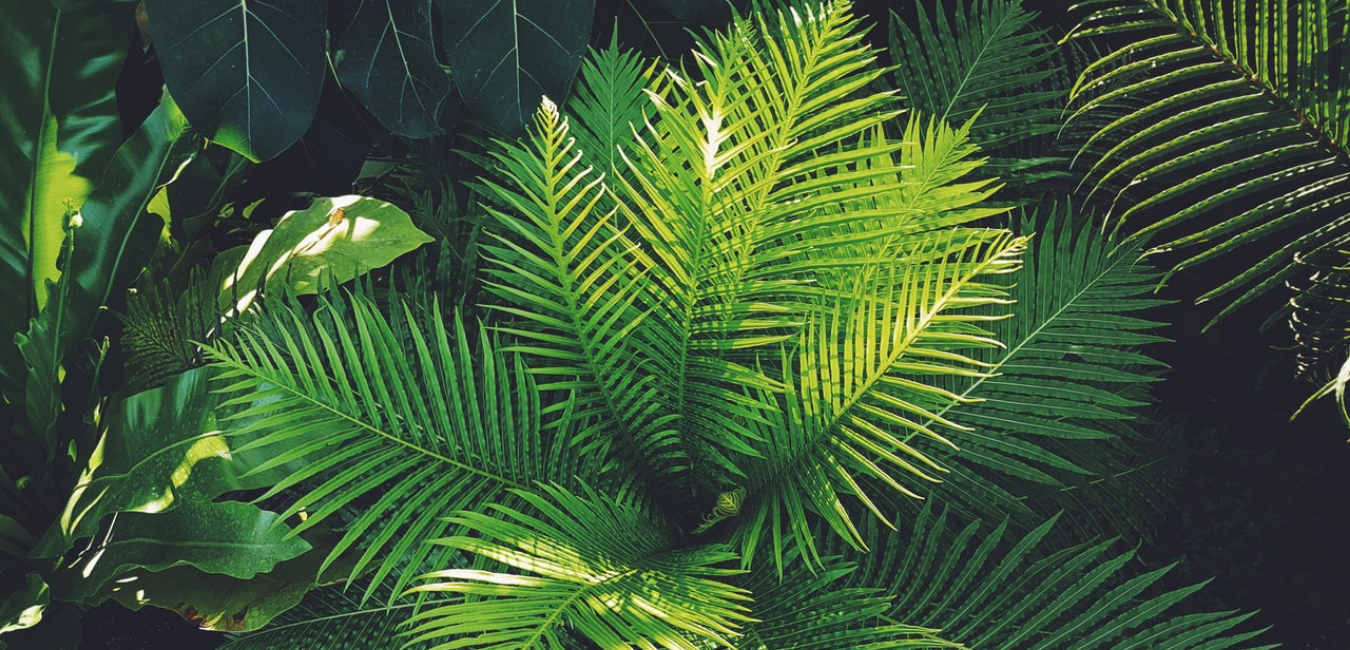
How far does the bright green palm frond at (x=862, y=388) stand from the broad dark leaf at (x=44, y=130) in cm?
79

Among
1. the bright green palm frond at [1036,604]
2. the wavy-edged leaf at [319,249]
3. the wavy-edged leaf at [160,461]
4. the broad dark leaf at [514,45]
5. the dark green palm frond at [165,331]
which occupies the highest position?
the broad dark leaf at [514,45]

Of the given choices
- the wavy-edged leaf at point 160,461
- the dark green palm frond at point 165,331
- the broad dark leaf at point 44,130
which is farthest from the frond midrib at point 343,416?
the broad dark leaf at point 44,130

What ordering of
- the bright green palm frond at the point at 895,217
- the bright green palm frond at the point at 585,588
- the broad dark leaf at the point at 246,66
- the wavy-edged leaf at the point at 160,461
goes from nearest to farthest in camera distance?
the bright green palm frond at the point at 585,588
the bright green palm frond at the point at 895,217
the wavy-edged leaf at the point at 160,461
the broad dark leaf at the point at 246,66

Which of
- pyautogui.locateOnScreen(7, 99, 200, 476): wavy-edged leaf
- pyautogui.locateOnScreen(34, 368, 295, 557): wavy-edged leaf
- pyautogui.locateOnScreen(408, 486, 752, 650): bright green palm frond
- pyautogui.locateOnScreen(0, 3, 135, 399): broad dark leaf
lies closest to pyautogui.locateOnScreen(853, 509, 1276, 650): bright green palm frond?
pyautogui.locateOnScreen(408, 486, 752, 650): bright green palm frond

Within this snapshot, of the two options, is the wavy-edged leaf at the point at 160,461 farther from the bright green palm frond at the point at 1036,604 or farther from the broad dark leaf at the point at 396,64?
the bright green palm frond at the point at 1036,604

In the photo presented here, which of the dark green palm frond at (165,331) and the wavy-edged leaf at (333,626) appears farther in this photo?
the dark green palm frond at (165,331)

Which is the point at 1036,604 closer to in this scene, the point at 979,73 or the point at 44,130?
the point at 979,73

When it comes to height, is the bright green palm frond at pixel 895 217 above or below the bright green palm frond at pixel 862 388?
above


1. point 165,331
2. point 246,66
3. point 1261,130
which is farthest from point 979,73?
point 165,331

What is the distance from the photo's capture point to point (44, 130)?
963mm

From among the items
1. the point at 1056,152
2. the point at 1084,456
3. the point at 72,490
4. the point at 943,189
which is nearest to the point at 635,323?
the point at 943,189

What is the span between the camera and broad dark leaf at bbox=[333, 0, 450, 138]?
0.95m

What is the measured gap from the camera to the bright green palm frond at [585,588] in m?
0.55

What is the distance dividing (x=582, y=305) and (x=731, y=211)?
150 millimetres
